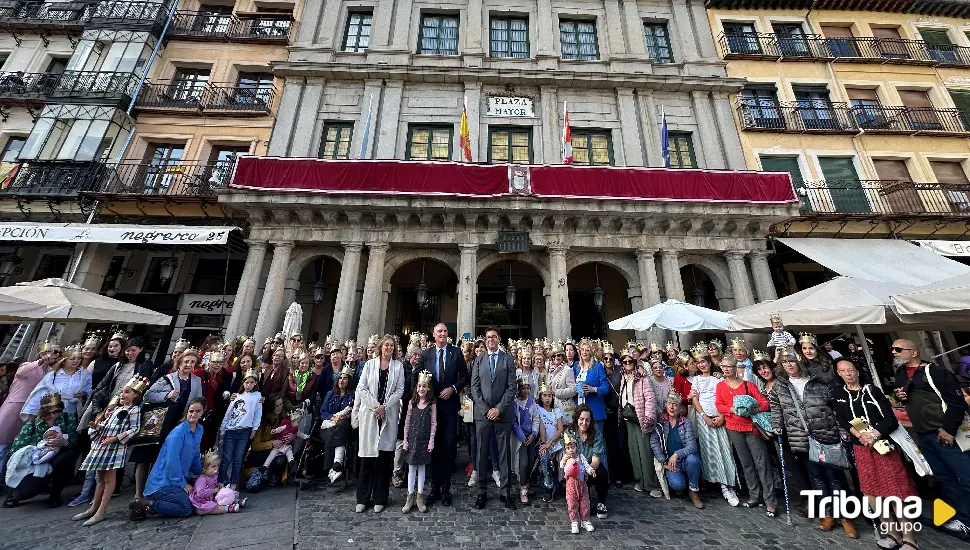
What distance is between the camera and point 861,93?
53.2 ft

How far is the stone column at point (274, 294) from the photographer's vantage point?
1116 cm

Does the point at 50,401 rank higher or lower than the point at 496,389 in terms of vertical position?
lower

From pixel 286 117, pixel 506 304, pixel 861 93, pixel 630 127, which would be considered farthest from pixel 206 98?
pixel 861 93

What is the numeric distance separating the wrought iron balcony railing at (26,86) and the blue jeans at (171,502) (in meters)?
19.0

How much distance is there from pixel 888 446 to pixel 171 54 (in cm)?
2464

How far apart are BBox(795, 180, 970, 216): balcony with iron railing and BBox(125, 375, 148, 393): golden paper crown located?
18885mm

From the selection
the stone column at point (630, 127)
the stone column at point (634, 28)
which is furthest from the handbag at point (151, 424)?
the stone column at point (634, 28)

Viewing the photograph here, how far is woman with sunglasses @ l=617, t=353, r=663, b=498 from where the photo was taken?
5.56 meters

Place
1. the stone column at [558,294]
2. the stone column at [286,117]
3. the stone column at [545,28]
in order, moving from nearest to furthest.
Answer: the stone column at [558,294] < the stone column at [286,117] < the stone column at [545,28]

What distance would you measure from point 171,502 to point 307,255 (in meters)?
8.77

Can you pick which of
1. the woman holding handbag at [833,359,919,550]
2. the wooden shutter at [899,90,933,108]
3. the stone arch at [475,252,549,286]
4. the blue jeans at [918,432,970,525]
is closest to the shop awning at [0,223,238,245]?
the stone arch at [475,252,549,286]

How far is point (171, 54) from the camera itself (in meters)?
15.9

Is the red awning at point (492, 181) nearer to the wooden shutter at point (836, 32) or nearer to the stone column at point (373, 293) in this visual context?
the stone column at point (373, 293)

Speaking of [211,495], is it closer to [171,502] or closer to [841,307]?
[171,502]
